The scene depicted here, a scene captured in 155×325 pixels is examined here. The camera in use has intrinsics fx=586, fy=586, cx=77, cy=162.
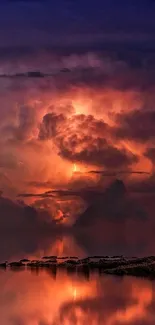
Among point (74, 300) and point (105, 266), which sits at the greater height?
point (105, 266)

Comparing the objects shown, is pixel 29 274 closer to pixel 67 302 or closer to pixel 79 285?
pixel 79 285

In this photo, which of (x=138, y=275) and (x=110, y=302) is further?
(x=138, y=275)

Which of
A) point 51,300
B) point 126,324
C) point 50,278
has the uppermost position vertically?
point 50,278

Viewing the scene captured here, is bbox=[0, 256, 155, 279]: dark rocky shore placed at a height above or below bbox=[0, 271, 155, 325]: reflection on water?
above

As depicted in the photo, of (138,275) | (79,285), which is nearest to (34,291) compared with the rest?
(79,285)

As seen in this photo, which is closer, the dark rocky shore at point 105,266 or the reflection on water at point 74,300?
the reflection on water at point 74,300

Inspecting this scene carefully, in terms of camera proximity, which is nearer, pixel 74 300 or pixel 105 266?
pixel 74 300

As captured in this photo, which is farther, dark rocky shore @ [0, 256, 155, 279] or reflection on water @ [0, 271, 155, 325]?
dark rocky shore @ [0, 256, 155, 279]

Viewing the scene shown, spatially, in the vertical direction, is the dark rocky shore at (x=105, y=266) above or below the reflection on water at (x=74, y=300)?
above
